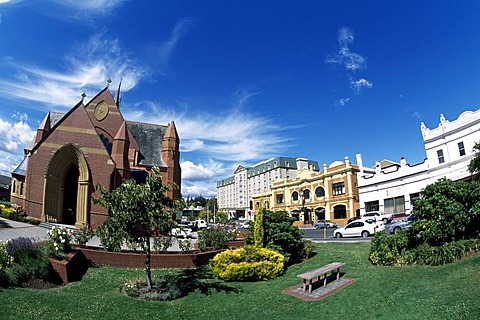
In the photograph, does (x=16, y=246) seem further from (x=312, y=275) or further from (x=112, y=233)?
(x=312, y=275)

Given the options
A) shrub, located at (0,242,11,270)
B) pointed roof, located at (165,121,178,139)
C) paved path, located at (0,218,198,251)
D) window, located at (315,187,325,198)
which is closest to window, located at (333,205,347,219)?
window, located at (315,187,325,198)

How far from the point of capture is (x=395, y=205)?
40219 millimetres

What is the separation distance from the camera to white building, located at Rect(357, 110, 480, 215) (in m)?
31.2

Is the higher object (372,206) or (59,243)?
(372,206)

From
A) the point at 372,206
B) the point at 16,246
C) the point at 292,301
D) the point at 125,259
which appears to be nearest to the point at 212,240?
the point at 125,259

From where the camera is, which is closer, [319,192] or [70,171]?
[70,171]

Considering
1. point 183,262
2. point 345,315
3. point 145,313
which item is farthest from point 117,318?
point 183,262

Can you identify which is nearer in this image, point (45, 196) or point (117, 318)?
point (117, 318)

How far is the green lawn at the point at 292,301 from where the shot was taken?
7.22 metres

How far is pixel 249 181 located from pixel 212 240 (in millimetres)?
104101

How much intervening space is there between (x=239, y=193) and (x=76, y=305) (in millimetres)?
119121

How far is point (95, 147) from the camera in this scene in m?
28.1

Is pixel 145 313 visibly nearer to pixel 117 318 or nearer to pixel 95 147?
pixel 117 318

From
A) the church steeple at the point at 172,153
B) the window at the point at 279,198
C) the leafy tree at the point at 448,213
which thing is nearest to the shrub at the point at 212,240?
the leafy tree at the point at 448,213
